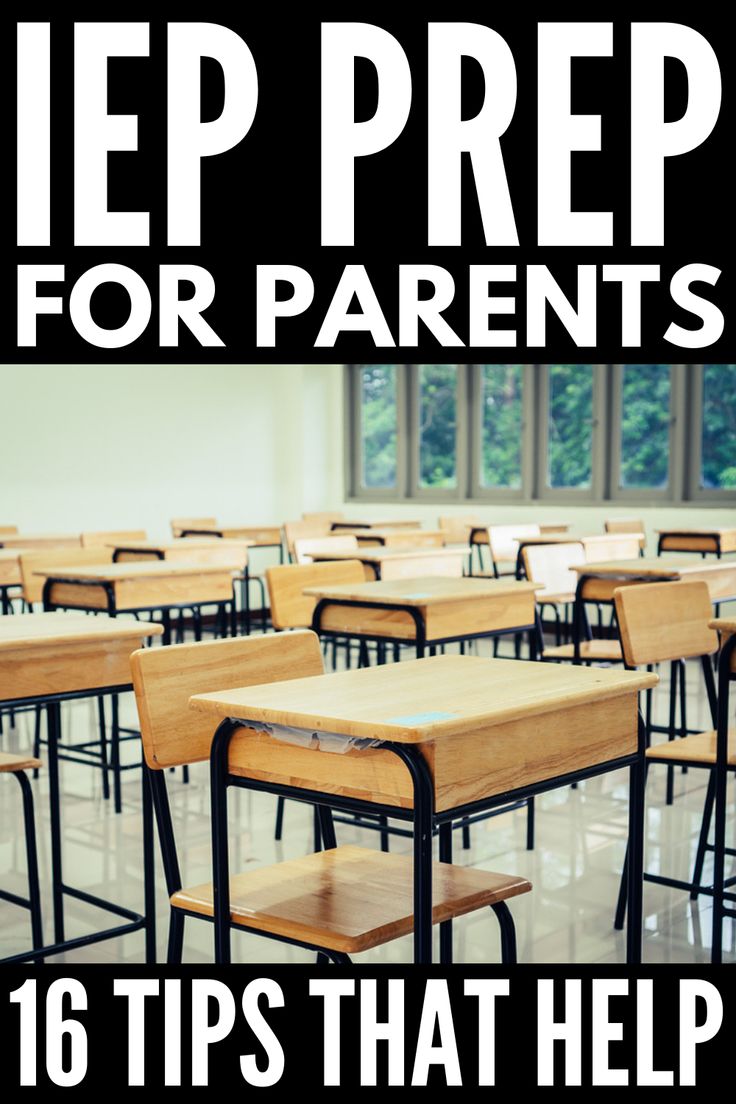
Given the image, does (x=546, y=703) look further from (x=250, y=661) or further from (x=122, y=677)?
(x=122, y=677)

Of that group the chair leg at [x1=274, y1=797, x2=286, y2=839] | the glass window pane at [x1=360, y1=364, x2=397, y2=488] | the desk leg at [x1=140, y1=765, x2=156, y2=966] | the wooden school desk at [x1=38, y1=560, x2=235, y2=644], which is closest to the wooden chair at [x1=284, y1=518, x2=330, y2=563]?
the wooden school desk at [x1=38, y1=560, x2=235, y2=644]

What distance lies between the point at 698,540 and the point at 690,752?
402cm

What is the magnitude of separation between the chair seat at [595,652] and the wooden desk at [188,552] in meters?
1.41

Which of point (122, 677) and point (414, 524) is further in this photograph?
point (414, 524)

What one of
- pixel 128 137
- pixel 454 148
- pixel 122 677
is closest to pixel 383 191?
pixel 454 148

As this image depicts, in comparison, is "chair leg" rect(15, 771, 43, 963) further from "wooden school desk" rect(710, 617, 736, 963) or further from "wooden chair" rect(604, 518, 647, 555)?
"wooden chair" rect(604, 518, 647, 555)

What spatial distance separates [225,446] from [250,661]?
285 inches

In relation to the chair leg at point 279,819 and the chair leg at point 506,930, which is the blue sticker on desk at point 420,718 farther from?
the chair leg at point 279,819

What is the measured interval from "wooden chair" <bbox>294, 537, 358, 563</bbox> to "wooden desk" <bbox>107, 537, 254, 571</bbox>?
25 cm

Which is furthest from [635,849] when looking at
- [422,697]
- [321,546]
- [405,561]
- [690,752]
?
[321,546]

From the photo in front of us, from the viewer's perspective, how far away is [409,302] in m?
6.85

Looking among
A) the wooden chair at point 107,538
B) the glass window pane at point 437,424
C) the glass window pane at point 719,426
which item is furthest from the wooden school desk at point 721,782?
the glass window pane at point 437,424

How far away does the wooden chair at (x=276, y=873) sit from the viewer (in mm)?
1933

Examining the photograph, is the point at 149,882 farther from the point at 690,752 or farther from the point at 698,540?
the point at 698,540
